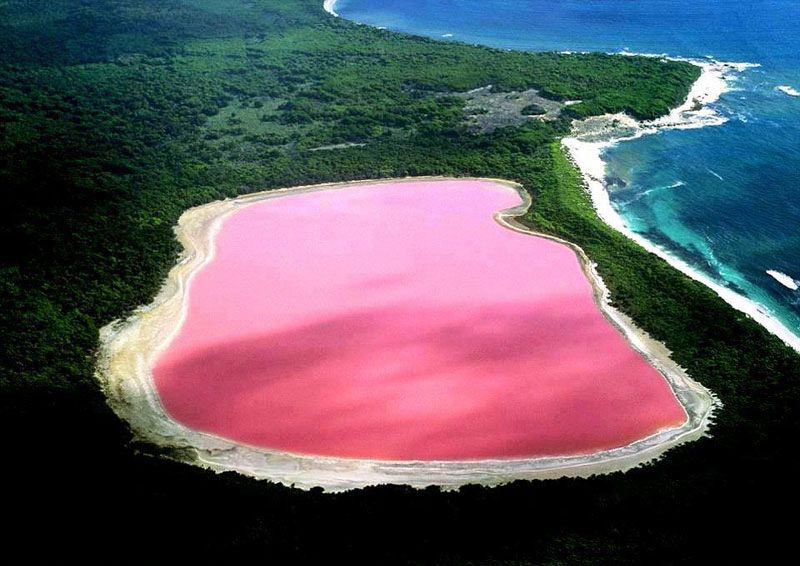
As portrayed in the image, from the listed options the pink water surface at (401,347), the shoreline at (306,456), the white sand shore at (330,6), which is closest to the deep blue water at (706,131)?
the white sand shore at (330,6)

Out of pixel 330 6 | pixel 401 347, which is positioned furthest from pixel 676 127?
pixel 330 6

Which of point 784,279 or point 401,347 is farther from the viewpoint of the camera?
A: point 784,279

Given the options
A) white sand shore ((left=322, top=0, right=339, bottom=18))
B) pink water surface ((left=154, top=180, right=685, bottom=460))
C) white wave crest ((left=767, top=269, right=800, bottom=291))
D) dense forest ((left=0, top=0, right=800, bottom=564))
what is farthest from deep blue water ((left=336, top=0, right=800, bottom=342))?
pink water surface ((left=154, top=180, right=685, bottom=460))

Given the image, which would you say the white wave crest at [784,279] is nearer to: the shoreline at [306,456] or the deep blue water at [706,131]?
the deep blue water at [706,131]

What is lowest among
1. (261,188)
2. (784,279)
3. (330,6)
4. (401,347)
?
(401,347)

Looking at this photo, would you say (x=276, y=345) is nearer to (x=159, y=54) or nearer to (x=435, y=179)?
(x=435, y=179)

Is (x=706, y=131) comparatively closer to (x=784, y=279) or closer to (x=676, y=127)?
(x=676, y=127)
